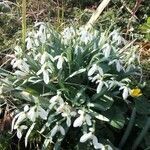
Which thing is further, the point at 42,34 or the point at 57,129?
the point at 42,34

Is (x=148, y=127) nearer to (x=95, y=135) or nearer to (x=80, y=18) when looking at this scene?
(x=95, y=135)

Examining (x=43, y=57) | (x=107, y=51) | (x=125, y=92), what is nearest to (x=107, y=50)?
(x=107, y=51)

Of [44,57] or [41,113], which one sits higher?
[44,57]

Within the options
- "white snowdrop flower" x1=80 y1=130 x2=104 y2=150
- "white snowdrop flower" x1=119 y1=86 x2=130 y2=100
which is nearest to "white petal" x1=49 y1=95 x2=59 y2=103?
"white snowdrop flower" x1=80 y1=130 x2=104 y2=150

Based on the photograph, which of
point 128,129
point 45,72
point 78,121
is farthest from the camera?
point 128,129

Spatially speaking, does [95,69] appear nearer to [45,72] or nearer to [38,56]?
[45,72]

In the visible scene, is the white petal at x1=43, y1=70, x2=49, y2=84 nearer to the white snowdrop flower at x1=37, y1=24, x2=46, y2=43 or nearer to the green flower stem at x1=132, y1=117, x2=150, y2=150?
the white snowdrop flower at x1=37, y1=24, x2=46, y2=43

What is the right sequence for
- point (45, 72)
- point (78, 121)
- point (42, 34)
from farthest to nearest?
point (42, 34) < point (45, 72) < point (78, 121)

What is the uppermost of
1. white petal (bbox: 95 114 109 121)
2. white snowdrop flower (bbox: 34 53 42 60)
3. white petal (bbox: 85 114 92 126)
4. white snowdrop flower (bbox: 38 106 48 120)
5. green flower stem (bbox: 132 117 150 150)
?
white snowdrop flower (bbox: 34 53 42 60)

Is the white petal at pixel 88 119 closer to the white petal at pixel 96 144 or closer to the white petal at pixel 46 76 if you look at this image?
the white petal at pixel 96 144

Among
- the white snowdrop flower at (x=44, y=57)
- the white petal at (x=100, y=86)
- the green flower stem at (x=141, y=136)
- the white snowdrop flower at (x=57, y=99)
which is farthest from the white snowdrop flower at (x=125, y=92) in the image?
the white snowdrop flower at (x=44, y=57)
